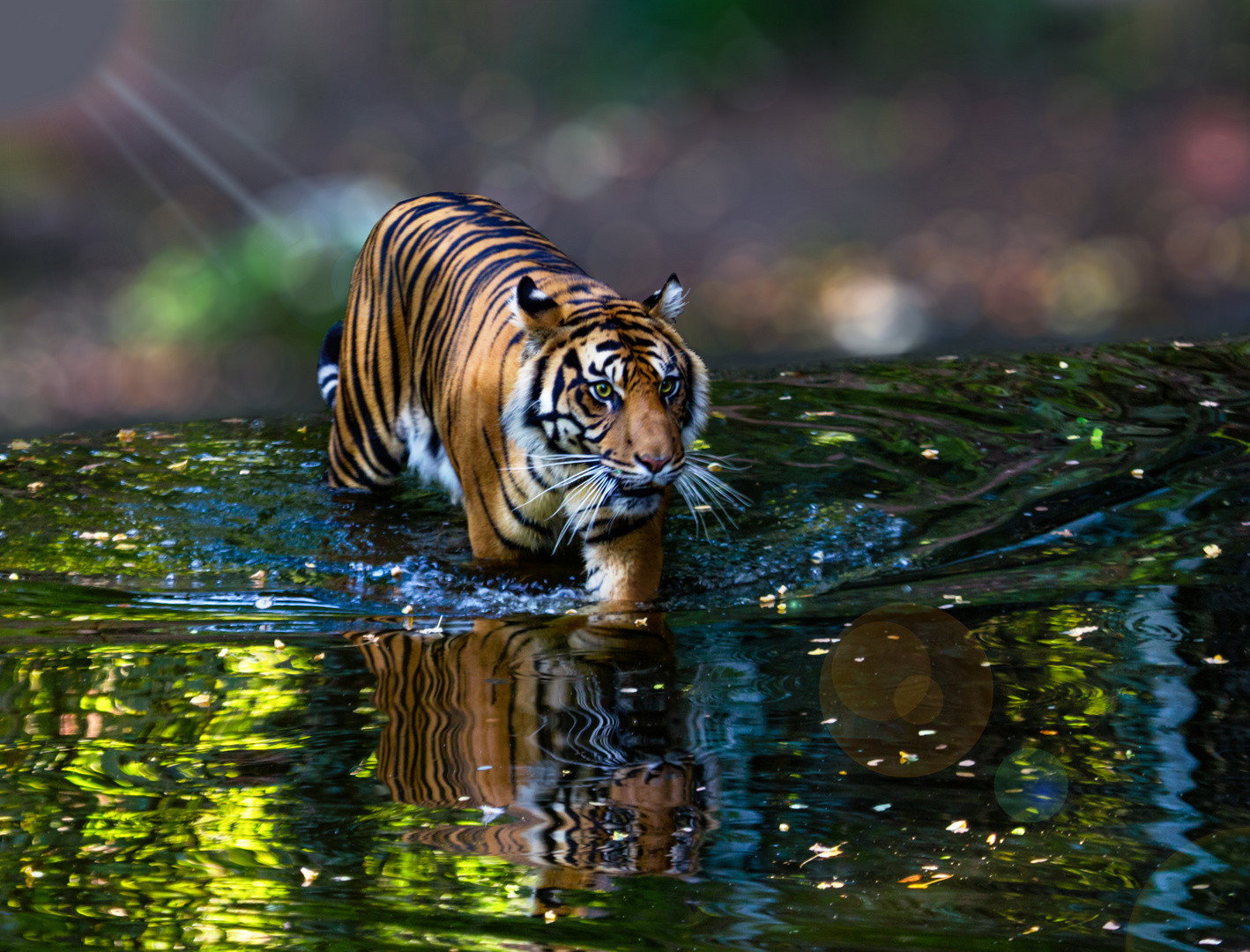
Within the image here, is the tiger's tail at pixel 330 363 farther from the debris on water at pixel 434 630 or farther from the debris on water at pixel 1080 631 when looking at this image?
the debris on water at pixel 1080 631

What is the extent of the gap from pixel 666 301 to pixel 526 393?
0.41 metres

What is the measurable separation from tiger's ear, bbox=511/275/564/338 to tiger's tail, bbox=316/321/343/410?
1673 millimetres

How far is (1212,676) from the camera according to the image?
2762 millimetres

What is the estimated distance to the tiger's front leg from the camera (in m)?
3.33

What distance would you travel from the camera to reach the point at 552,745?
8.56ft

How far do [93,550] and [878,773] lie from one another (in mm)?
2373

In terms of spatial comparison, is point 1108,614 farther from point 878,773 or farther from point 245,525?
point 245,525

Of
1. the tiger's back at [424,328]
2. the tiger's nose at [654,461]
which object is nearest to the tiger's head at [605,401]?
the tiger's nose at [654,461]

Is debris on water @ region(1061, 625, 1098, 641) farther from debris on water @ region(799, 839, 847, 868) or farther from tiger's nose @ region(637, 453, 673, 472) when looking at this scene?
debris on water @ region(799, 839, 847, 868)

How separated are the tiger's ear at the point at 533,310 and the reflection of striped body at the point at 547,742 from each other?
693 millimetres

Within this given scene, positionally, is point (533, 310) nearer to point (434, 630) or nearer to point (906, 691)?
point (434, 630)

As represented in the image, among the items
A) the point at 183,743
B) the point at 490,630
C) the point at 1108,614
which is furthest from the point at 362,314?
the point at 1108,614

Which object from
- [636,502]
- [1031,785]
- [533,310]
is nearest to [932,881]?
[1031,785]

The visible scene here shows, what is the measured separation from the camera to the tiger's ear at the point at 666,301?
10.9 feet
